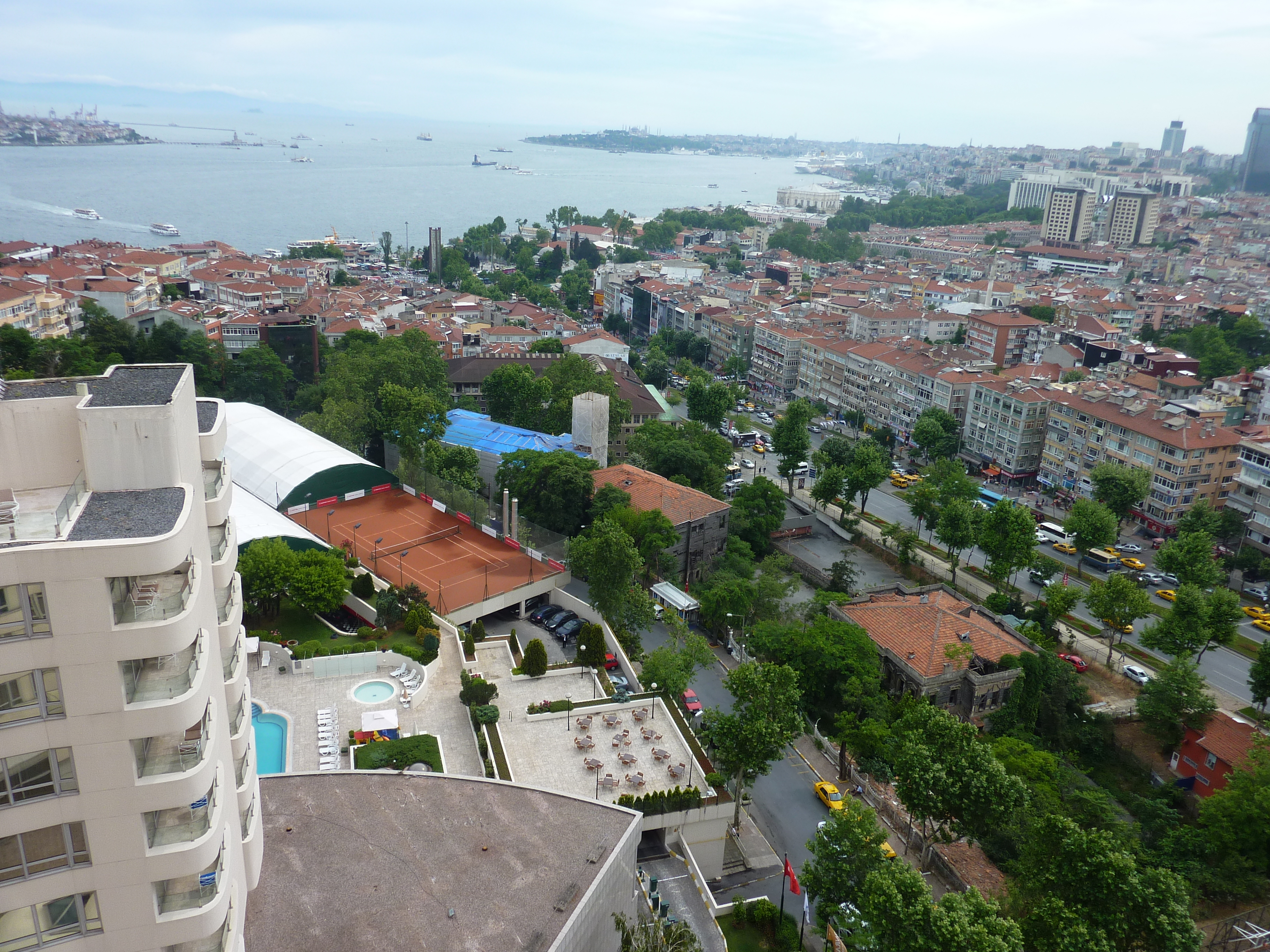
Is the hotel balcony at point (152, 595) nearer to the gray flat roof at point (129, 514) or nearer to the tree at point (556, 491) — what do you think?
the gray flat roof at point (129, 514)

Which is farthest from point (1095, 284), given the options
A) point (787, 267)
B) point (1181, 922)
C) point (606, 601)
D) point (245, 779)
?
point (245, 779)

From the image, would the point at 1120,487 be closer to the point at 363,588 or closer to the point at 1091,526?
the point at 1091,526

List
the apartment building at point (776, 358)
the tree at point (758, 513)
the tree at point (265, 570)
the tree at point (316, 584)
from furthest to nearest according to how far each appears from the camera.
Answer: the apartment building at point (776, 358) → the tree at point (758, 513) → the tree at point (316, 584) → the tree at point (265, 570)

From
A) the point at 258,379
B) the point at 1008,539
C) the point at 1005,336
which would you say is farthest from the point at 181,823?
the point at 1005,336

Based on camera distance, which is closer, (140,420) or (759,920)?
(140,420)

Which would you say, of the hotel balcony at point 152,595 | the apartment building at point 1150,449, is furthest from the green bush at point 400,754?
the apartment building at point 1150,449

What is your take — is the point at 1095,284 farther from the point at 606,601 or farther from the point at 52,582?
the point at 52,582

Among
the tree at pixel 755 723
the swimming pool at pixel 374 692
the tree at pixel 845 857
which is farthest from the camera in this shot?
the swimming pool at pixel 374 692
